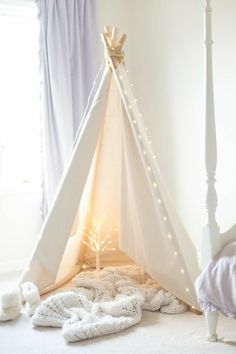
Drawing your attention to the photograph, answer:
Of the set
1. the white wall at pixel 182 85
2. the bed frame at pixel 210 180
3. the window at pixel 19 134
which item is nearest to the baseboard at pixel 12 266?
the window at pixel 19 134

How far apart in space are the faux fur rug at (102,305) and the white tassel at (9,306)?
173 millimetres

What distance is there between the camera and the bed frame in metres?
2.28

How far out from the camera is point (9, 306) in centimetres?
266

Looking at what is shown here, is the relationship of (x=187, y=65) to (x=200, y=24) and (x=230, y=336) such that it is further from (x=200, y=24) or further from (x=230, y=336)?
(x=230, y=336)

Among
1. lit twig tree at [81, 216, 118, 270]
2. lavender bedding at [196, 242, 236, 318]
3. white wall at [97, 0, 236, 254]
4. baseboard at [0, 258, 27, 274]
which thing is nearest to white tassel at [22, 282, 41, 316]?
lit twig tree at [81, 216, 118, 270]

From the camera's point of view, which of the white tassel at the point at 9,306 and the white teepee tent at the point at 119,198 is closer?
the white tassel at the point at 9,306

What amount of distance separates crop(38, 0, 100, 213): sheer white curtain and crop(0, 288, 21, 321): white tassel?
1.27 m

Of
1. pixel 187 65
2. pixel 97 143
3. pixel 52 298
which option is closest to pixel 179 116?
pixel 187 65

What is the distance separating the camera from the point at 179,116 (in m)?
3.77

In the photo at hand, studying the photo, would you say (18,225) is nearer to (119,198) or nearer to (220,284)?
Result: (119,198)

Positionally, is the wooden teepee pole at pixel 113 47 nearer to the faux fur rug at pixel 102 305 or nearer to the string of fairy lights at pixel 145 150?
the string of fairy lights at pixel 145 150

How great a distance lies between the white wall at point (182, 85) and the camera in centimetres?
333

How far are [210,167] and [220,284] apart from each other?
0.55 meters

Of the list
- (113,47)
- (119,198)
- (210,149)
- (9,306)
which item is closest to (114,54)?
(113,47)
